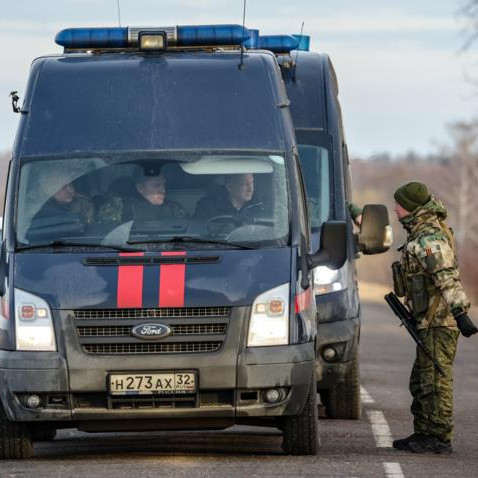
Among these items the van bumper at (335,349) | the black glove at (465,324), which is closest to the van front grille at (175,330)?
the black glove at (465,324)

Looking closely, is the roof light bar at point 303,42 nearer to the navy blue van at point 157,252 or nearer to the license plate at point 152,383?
the navy blue van at point 157,252

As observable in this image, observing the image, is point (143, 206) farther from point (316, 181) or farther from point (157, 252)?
point (316, 181)

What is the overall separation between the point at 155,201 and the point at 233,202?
51 cm

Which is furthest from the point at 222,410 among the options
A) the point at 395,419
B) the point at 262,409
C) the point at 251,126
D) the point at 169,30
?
the point at 395,419

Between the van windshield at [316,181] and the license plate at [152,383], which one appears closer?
the license plate at [152,383]

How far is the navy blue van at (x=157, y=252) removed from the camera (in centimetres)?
1138

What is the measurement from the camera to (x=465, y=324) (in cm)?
1214

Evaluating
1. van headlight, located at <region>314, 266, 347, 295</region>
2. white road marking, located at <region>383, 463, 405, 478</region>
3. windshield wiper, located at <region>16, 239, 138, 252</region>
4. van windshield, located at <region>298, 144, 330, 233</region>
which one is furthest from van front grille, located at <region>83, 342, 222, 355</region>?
van windshield, located at <region>298, 144, 330, 233</region>

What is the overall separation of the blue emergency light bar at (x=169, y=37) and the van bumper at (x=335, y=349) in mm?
2430

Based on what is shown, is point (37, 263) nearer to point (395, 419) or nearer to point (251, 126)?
point (251, 126)

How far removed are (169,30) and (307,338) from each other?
2.66m

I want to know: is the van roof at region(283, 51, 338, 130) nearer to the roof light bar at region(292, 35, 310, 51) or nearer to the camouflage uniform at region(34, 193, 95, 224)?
the roof light bar at region(292, 35, 310, 51)

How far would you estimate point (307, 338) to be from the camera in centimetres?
1169

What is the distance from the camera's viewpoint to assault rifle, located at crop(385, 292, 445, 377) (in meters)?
12.6
